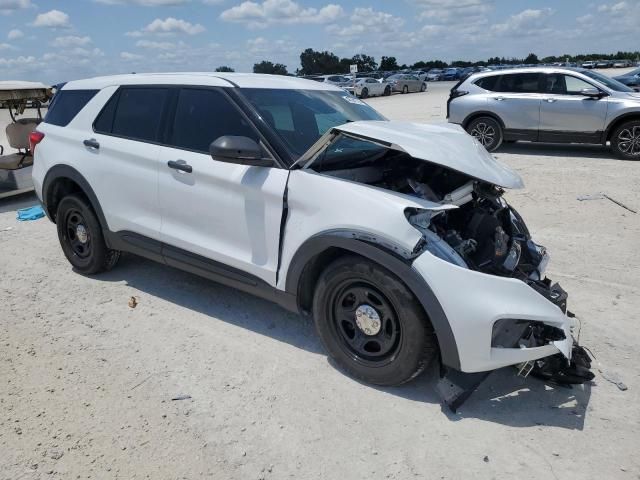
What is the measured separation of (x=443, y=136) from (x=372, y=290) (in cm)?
118

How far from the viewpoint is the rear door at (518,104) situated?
36.3 feet

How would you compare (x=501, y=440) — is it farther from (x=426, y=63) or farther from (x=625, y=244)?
(x=426, y=63)

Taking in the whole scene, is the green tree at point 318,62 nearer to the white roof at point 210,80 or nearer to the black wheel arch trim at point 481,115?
the black wheel arch trim at point 481,115

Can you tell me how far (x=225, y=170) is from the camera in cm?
379

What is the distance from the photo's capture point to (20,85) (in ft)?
28.5

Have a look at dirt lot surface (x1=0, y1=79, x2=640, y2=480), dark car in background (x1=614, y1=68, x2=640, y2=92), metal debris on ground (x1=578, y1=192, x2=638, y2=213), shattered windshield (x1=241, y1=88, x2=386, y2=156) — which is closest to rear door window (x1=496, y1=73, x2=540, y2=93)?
metal debris on ground (x1=578, y1=192, x2=638, y2=213)

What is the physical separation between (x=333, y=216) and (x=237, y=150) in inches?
29.8

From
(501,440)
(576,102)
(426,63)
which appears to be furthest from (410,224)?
(426,63)

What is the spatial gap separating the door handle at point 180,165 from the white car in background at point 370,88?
31.8 m

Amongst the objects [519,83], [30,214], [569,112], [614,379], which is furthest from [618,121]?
→ [30,214]

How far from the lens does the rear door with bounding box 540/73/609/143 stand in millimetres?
10438

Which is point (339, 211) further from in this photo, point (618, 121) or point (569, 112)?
point (618, 121)

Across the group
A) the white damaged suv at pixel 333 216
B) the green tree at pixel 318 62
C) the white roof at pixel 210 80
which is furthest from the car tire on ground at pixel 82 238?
the green tree at pixel 318 62

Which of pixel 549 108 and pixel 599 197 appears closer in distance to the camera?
pixel 599 197
